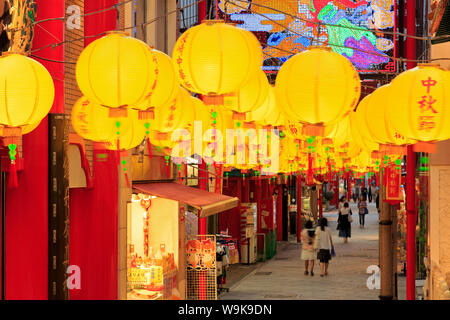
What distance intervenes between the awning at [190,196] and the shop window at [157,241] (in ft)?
1.36

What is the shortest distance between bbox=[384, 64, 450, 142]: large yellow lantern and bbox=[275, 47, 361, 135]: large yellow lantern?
15.8 inches

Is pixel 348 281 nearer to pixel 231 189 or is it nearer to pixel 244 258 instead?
pixel 244 258

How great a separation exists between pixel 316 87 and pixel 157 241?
9779 mm

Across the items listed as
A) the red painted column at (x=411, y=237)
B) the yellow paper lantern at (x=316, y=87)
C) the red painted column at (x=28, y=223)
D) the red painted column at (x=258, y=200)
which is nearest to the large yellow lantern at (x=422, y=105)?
the yellow paper lantern at (x=316, y=87)

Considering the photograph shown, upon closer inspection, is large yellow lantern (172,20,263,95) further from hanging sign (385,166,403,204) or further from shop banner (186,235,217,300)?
hanging sign (385,166,403,204)

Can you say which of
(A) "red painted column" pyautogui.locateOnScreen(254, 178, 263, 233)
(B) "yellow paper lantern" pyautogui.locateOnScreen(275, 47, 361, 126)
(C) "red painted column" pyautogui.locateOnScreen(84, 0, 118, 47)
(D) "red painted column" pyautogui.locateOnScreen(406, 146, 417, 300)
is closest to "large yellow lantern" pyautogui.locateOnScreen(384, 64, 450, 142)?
(B) "yellow paper lantern" pyautogui.locateOnScreen(275, 47, 361, 126)

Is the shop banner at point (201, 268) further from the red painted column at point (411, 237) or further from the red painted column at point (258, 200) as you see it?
the red painted column at point (258, 200)

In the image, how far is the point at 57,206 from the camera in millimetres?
8852

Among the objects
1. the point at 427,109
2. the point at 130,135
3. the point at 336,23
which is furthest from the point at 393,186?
the point at 427,109

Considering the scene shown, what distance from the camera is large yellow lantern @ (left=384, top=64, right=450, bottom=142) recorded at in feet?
20.4

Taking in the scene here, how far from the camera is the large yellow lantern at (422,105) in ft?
20.4

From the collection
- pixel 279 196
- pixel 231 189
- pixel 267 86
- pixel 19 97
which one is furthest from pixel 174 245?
pixel 279 196

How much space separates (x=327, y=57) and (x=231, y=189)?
20831 millimetres

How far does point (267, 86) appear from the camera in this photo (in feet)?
26.5
